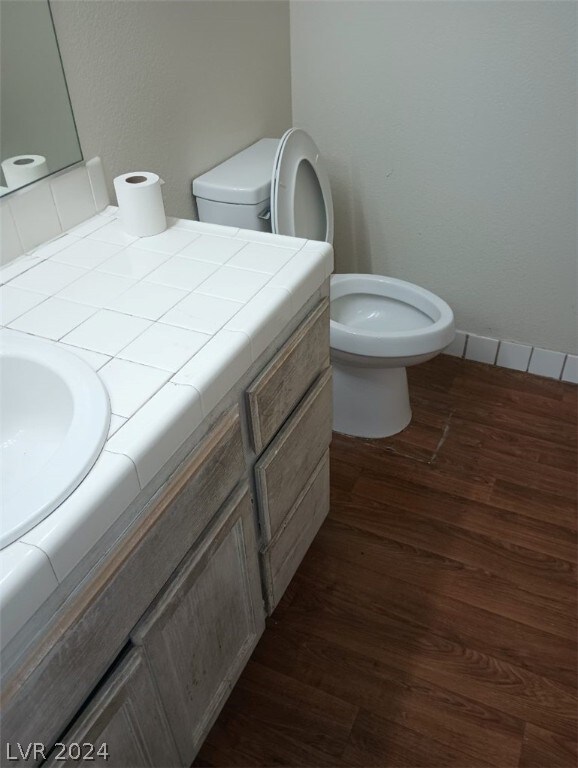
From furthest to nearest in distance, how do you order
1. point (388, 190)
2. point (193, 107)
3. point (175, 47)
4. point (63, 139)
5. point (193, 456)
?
point (388, 190) → point (193, 107) → point (175, 47) → point (63, 139) → point (193, 456)

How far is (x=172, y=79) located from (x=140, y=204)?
0.45m

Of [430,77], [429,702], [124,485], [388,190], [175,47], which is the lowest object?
[429,702]

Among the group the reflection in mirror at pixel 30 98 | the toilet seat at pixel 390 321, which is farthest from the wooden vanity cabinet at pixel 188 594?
the reflection in mirror at pixel 30 98

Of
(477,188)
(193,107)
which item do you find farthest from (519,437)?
(193,107)

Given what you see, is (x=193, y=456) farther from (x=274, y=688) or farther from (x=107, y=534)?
(x=274, y=688)

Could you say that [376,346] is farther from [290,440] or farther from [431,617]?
[431,617]

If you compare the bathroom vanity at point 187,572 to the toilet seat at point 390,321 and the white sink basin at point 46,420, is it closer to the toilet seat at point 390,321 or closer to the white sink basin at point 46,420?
the white sink basin at point 46,420

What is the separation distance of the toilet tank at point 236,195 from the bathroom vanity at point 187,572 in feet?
1.30

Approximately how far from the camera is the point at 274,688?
131cm

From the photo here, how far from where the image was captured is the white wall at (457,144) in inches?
66.0

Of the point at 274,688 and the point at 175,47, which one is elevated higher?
the point at 175,47

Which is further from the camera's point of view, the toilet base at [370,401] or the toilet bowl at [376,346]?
the toilet base at [370,401]

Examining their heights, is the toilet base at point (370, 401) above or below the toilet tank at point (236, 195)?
below

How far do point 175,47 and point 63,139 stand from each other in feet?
1.35
